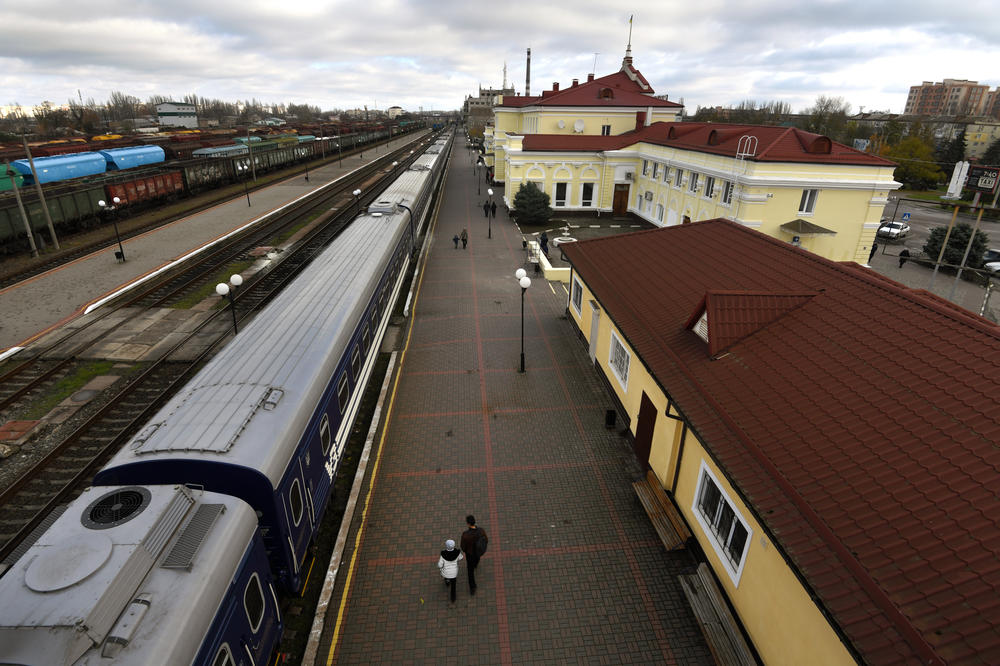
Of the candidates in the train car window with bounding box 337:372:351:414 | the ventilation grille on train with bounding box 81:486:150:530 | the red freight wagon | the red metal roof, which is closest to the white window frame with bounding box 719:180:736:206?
the red metal roof

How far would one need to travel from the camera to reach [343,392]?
10.3m

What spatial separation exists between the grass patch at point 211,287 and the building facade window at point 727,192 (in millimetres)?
25657

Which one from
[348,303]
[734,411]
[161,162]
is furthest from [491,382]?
[161,162]

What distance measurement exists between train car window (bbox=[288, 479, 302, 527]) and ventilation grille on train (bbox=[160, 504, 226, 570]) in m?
1.47

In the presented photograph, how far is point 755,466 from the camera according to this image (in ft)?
22.1

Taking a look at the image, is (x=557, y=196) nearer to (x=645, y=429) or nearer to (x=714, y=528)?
(x=645, y=429)

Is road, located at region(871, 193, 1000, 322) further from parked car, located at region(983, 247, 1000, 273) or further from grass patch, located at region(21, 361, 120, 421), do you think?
grass patch, located at region(21, 361, 120, 421)

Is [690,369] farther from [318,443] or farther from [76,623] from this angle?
[76,623]

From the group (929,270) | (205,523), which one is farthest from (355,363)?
(929,270)

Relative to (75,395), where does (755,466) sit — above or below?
above

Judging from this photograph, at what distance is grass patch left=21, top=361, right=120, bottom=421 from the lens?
40.6 ft

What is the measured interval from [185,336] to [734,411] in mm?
17023

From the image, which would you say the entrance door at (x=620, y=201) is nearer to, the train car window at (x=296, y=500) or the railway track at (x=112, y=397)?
the railway track at (x=112, y=397)

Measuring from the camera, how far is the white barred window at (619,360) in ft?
41.7
